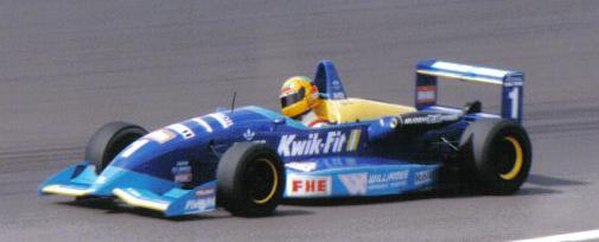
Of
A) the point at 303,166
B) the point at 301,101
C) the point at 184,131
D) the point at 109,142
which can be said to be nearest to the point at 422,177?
the point at 303,166

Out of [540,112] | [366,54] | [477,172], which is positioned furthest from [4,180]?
[366,54]

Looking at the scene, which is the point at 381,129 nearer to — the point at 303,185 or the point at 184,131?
the point at 303,185

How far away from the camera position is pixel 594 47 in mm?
19031

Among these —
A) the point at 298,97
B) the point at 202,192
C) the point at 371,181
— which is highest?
the point at 298,97

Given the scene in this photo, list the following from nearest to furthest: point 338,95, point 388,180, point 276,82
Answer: point 388,180, point 338,95, point 276,82

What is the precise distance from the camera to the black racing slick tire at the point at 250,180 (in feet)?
33.6

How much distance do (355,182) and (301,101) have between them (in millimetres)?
895

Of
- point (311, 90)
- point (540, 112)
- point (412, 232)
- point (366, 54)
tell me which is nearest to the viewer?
point (412, 232)

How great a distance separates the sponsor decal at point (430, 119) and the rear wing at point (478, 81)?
41 cm

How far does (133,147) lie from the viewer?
1066 cm

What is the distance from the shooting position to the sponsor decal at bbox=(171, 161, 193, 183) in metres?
10.6

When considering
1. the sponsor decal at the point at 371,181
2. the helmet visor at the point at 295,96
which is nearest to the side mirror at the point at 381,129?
the sponsor decal at the point at 371,181

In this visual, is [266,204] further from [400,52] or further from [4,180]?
[400,52]

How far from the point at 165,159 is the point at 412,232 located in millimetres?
1752
